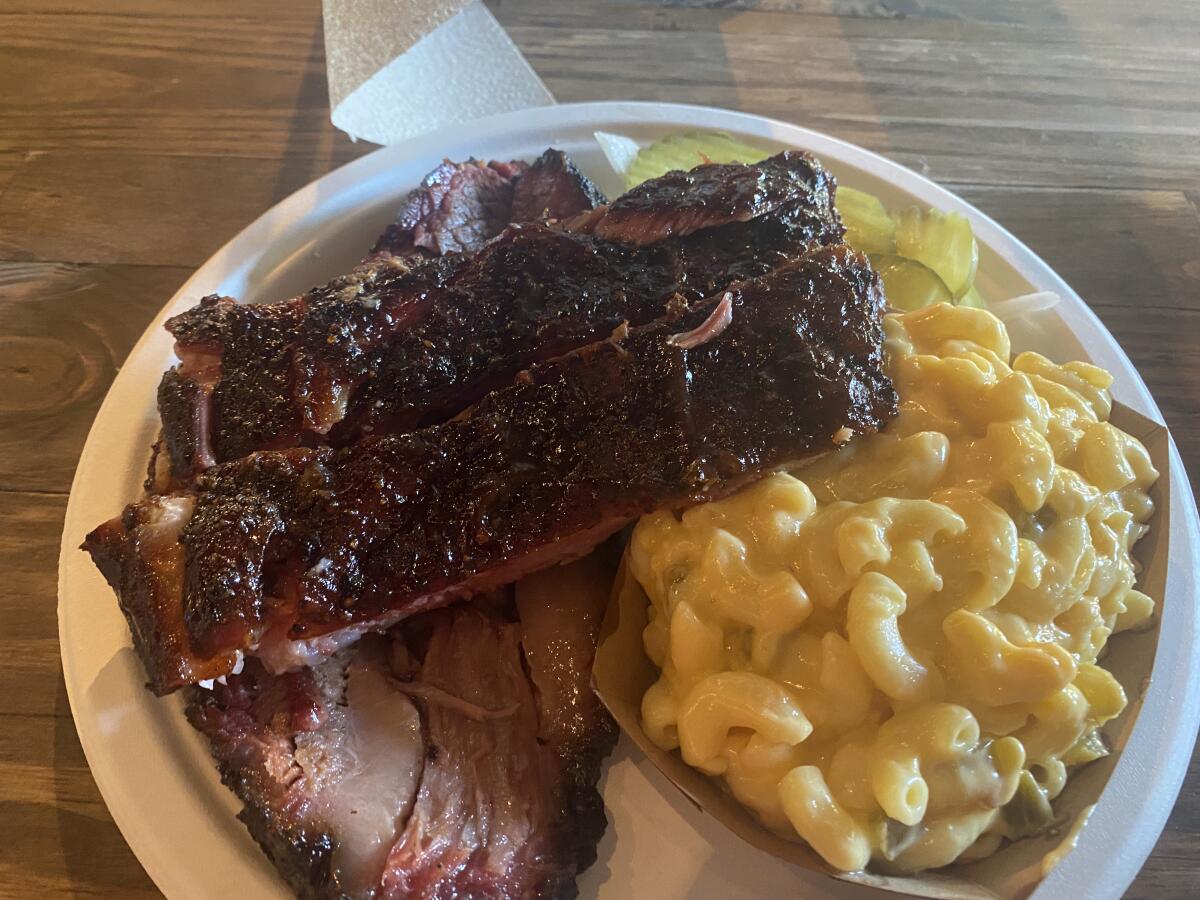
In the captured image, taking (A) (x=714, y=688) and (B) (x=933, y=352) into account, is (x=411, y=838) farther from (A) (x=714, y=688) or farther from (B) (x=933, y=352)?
(B) (x=933, y=352)

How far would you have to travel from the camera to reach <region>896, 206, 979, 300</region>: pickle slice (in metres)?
2.09

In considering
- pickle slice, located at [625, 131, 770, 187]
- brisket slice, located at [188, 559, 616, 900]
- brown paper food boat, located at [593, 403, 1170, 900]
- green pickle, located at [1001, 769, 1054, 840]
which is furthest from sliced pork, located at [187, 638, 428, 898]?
pickle slice, located at [625, 131, 770, 187]

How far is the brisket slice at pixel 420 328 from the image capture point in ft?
4.98

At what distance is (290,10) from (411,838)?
120 inches

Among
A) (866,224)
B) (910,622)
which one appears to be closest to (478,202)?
(866,224)

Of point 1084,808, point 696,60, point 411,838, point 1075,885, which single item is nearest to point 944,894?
point 1084,808

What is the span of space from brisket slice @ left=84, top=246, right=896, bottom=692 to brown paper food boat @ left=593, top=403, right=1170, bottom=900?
204 mm

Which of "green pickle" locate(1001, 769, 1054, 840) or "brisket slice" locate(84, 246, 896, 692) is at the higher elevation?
"brisket slice" locate(84, 246, 896, 692)

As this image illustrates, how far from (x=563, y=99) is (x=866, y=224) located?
4.21ft

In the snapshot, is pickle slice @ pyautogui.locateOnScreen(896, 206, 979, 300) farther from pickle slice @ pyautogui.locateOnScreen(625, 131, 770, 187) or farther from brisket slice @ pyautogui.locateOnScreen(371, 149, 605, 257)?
brisket slice @ pyautogui.locateOnScreen(371, 149, 605, 257)

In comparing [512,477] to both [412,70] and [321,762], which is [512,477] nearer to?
[321,762]

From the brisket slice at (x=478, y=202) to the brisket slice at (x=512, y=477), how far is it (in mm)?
733

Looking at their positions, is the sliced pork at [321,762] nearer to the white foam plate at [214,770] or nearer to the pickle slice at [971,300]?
the white foam plate at [214,770]

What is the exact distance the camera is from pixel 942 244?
7.00 ft
